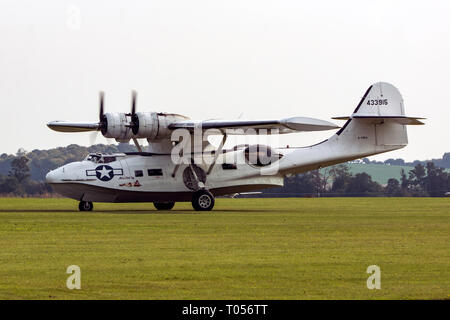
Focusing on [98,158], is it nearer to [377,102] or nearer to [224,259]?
[377,102]

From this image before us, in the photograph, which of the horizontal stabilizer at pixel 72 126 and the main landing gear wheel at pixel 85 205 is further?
the horizontal stabilizer at pixel 72 126

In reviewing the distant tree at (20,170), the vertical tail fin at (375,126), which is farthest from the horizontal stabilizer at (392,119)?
the distant tree at (20,170)

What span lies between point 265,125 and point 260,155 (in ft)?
14.1

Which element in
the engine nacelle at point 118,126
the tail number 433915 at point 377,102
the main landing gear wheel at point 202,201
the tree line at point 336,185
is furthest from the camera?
the tree line at point 336,185

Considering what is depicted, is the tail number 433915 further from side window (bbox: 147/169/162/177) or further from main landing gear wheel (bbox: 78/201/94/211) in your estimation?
main landing gear wheel (bbox: 78/201/94/211)

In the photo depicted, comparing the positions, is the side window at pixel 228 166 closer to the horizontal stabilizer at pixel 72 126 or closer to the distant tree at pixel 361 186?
the horizontal stabilizer at pixel 72 126

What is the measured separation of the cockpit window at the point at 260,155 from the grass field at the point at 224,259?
540 inches

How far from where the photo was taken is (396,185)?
438 feet

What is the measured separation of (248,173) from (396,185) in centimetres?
9385

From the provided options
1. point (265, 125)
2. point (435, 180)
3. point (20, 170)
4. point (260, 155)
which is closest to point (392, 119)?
→ point (260, 155)

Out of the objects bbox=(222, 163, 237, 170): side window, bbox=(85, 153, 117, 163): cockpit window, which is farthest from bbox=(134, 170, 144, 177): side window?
bbox=(222, 163, 237, 170): side window

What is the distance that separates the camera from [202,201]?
41.3 m

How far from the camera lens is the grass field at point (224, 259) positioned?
13359 mm
